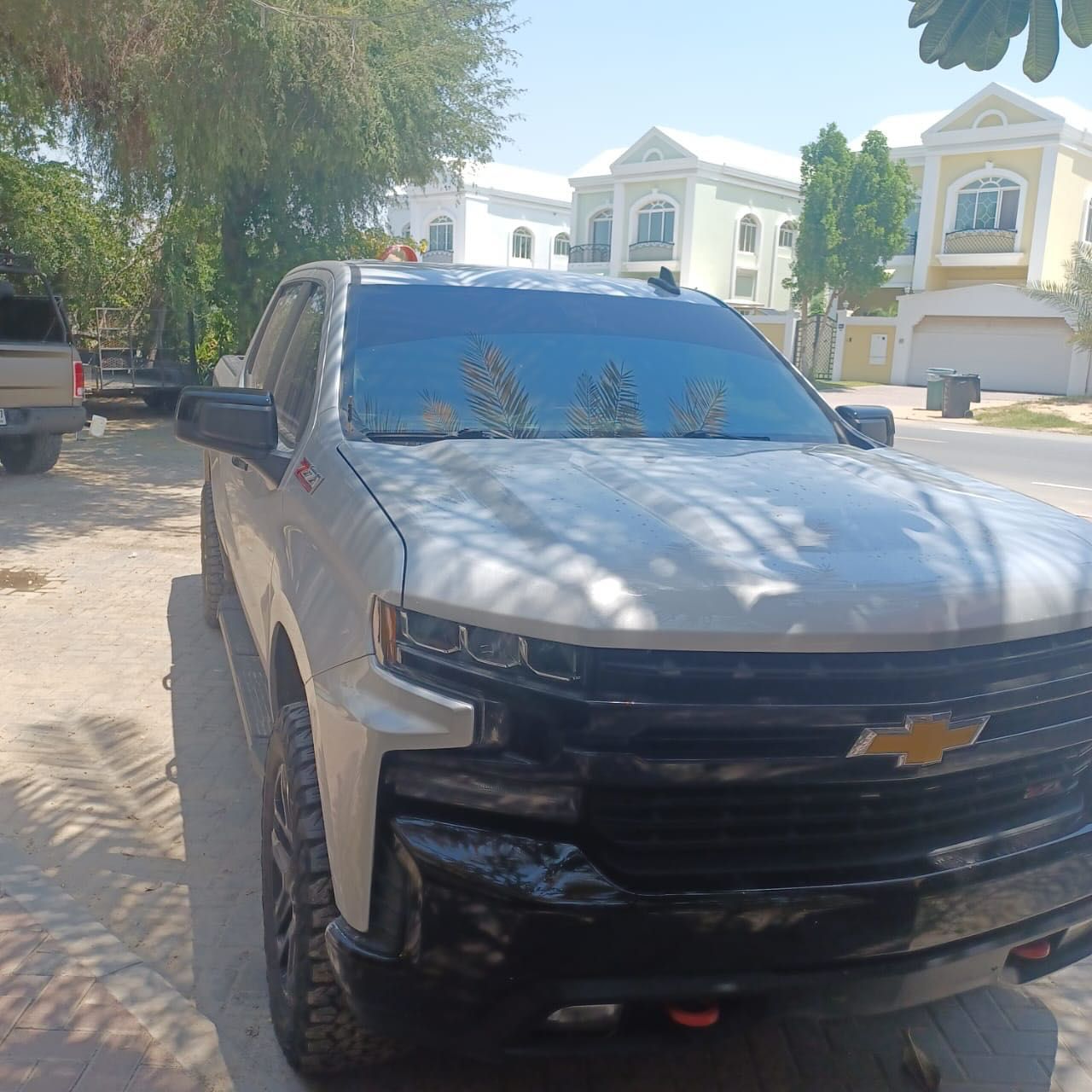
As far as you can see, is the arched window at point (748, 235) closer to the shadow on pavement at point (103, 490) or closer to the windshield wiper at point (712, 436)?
the shadow on pavement at point (103, 490)

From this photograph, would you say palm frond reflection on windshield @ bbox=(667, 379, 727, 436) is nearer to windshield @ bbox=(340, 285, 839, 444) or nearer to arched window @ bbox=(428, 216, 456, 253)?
windshield @ bbox=(340, 285, 839, 444)

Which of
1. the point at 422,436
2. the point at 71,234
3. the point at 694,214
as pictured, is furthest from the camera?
the point at 694,214

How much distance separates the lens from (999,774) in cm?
240

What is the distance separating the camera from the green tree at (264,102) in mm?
10547

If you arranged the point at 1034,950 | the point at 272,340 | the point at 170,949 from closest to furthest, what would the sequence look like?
1. the point at 1034,950
2. the point at 170,949
3. the point at 272,340

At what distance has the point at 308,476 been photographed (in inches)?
126

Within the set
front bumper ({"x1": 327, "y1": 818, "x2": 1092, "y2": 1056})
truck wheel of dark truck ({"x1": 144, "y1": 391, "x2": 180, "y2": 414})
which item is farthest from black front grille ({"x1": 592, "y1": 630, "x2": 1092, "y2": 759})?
truck wheel of dark truck ({"x1": 144, "y1": 391, "x2": 180, "y2": 414})

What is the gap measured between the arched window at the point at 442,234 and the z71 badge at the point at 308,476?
176 feet

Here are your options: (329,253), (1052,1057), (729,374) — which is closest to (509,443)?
(729,374)

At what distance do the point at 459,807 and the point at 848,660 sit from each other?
789 mm

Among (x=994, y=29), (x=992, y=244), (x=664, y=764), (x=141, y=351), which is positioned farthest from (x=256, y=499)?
(x=992, y=244)

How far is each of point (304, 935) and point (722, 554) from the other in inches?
47.2

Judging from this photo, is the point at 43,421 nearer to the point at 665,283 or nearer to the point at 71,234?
the point at 71,234

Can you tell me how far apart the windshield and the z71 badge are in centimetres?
18
